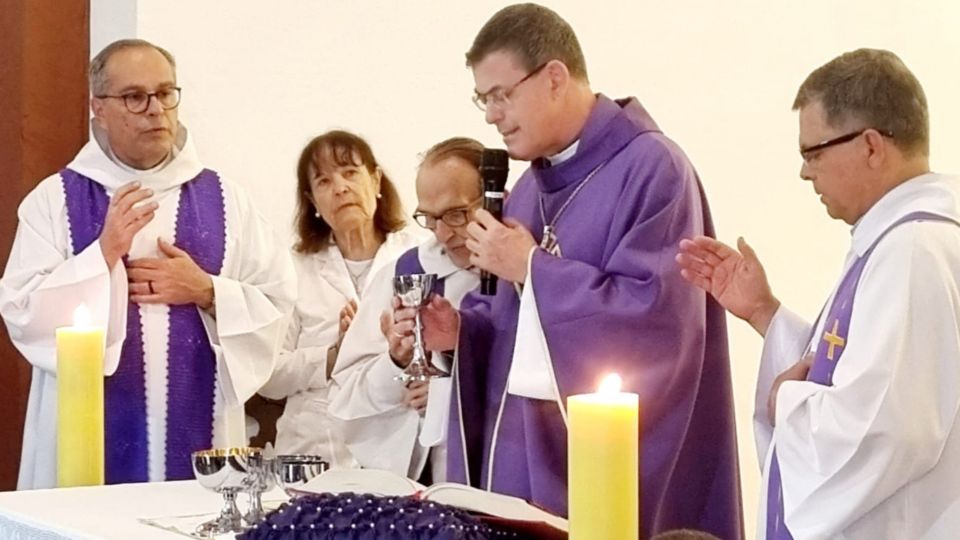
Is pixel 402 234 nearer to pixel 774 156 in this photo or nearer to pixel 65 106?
pixel 65 106

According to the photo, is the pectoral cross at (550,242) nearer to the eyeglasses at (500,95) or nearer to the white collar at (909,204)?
the eyeglasses at (500,95)

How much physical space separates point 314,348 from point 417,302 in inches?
45.8

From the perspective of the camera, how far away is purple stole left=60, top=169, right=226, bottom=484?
3.71m

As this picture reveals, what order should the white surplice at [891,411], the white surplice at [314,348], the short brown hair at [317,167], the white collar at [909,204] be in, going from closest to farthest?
the white surplice at [891,411]
the white collar at [909,204]
the white surplice at [314,348]
the short brown hair at [317,167]

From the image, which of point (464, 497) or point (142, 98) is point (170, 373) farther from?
point (464, 497)

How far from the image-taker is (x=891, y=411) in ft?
7.48

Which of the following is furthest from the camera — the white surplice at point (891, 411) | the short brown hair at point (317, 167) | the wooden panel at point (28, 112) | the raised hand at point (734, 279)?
the wooden panel at point (28, 112)

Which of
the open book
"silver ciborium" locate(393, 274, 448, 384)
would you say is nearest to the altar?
the open book

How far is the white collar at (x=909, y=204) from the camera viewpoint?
2.41m

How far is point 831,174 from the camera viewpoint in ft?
8.33

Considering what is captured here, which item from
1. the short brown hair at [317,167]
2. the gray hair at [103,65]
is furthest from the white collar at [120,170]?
the short brown hair at [317,167]

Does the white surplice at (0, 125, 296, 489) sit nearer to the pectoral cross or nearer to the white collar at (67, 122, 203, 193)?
the white collar at (67, 122, 203, 193)

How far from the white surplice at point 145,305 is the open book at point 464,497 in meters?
1.63

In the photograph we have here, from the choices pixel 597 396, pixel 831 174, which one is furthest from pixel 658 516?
pixel 597 396
